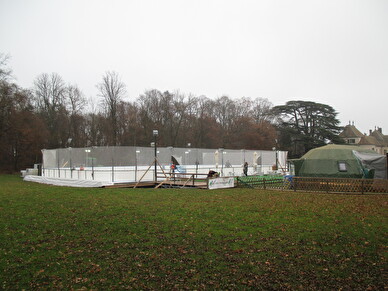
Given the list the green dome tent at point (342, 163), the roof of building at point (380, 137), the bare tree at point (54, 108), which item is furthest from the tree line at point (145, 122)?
the roof of building at point (380, 137)

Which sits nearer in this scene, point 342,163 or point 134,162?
point 134,162

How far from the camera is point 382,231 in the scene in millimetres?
7402

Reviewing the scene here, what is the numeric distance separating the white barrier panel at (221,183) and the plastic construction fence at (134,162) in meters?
4.61

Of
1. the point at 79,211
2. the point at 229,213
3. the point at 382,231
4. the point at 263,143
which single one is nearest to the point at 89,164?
the point at 79,211

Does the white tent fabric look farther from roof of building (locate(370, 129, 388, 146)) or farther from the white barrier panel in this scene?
roof of building (locate(370, 129, 388, 146))

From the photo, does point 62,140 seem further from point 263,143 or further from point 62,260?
point 62,260

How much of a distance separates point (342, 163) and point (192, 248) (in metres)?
18.3

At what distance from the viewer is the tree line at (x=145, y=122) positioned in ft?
130

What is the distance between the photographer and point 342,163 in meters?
21.0

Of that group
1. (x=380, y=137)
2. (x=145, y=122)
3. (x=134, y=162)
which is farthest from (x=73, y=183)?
(x=380, y=137)

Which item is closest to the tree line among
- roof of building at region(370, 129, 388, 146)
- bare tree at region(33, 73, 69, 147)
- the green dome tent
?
bare tree at region(33, 73, 69, 147)

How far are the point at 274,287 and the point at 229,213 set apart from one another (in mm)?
5423

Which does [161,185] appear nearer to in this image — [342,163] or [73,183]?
[73,183]

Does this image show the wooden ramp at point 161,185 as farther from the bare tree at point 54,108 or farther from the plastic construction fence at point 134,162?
the bare tree at point 54,108
